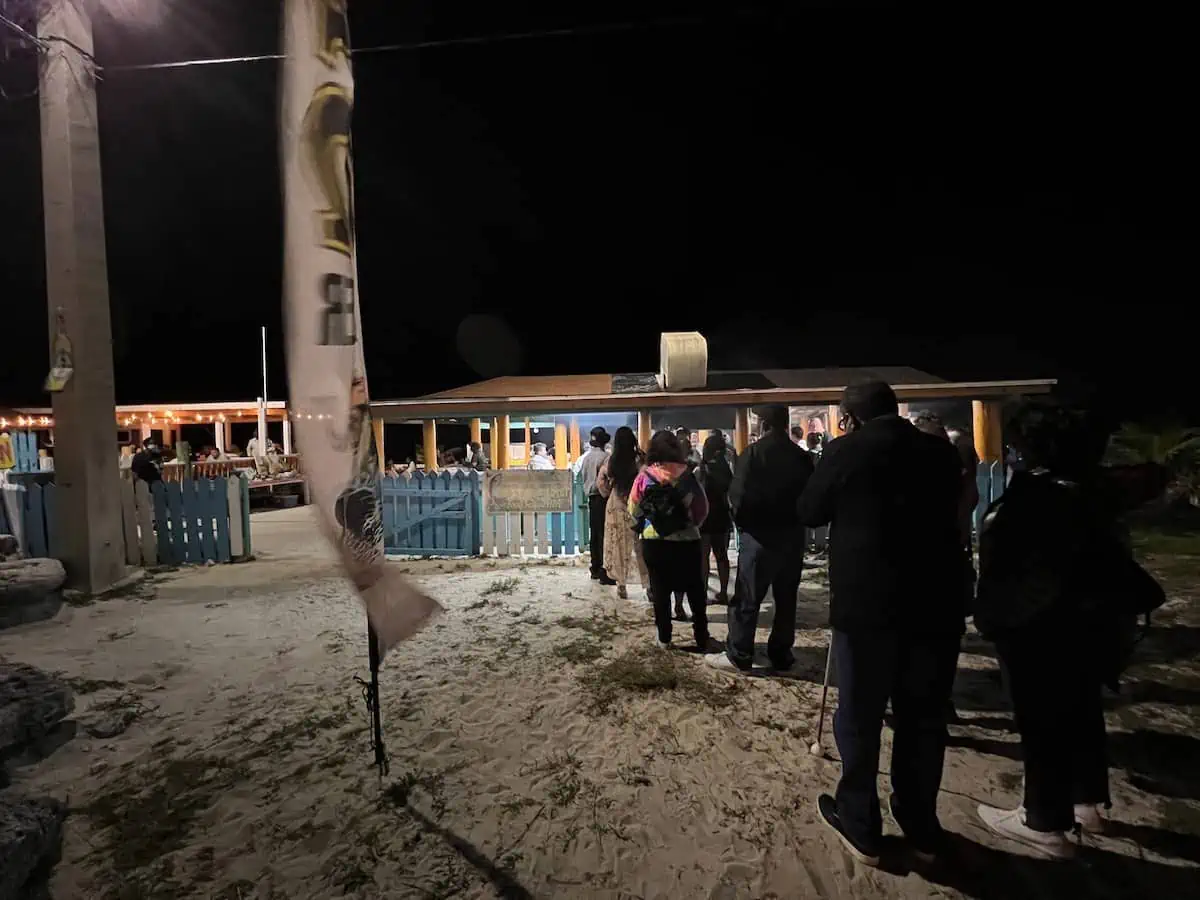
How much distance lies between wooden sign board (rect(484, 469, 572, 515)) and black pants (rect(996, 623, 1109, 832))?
23.3 ft

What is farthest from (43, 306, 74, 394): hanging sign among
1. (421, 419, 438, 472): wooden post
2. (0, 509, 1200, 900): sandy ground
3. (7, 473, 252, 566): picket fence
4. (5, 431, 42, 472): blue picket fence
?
(5, 431, 42, 472): blue picket fence

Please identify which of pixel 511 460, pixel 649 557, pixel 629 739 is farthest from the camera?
pixel 511 460

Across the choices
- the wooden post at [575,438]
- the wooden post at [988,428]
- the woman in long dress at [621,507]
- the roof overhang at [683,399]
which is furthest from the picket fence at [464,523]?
the wooden post at [575,438]

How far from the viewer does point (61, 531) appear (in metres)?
7.63

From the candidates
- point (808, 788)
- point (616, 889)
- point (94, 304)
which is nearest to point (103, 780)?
point (616, 889)

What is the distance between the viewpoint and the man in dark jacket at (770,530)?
14.2 ft

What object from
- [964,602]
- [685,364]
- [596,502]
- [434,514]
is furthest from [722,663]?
[685,364]

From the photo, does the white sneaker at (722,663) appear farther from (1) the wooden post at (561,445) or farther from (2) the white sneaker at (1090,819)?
(1) the wooden post at (561,445)

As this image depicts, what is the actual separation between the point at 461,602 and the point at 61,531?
5.44 meters

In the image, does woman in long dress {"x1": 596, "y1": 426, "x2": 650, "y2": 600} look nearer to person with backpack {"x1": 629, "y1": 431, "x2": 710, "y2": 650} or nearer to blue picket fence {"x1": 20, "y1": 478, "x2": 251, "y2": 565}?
person with backpack {"x1": 629, "y1": 431, "x2": 710, "y2": 650}

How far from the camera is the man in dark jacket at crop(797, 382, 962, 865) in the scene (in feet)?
7.93

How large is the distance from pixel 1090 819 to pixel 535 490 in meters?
7.44

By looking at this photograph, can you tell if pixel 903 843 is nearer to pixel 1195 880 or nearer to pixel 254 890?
pixel 1195 880

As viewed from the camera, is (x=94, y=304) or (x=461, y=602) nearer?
(x=461, y=602)
